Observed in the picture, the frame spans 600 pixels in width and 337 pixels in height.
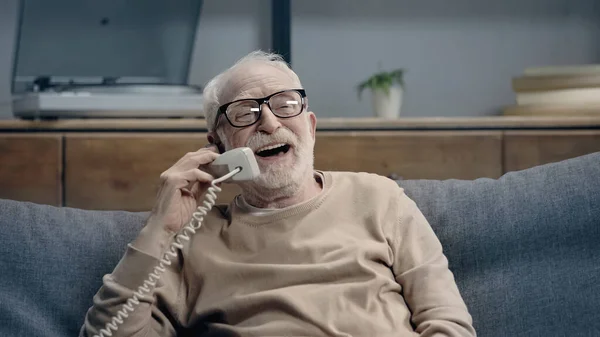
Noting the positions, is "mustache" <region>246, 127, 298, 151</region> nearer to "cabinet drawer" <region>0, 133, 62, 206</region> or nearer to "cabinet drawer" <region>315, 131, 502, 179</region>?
"cabinet drawer" <region>315, 131, 502, 179</region>

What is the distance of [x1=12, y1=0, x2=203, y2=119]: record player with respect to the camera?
7.90ft

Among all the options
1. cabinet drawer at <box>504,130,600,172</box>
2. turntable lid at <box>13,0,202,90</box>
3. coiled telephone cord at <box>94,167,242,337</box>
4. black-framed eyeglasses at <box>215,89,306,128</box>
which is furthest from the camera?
turntable lid at <box>13,0,202,90</box>

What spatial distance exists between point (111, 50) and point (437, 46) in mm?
1200

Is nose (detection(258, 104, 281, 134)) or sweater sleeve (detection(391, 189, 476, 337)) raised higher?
nose (detection(258, 104, 281, 134))

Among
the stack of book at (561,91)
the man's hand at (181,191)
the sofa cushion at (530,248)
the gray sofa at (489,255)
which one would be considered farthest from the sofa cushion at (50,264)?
the stack of book at (561,91)

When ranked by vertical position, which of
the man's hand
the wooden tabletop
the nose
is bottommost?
the wooden tabletop

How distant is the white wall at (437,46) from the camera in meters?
2.90

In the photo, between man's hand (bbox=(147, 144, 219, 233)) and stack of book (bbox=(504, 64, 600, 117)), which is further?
stack of book (bbox=(504, 64, 600, 117))

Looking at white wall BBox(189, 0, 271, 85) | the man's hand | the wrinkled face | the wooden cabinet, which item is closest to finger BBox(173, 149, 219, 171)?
the man's hand

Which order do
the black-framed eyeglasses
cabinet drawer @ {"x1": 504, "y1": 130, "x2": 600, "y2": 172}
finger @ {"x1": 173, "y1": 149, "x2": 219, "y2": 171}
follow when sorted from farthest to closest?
1. cabinet drawer @ {"x1": 504, "y1": 130, "x2": 600, "y2": 172}
2. the black-framed eyeglasses
3. finger @ {"x1": 173, "y1": 149, "x2": 219, "y2": 171}

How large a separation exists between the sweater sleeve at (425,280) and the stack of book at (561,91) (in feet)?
3.40

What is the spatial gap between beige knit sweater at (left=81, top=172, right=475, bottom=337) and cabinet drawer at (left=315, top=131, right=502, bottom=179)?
25.2 inches

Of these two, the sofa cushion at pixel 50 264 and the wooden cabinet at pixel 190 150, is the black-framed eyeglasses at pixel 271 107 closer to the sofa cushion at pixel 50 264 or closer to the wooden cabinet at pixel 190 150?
the sofa cushion at pixel 50 264

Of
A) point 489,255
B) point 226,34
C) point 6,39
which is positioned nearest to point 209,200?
point 489,255
